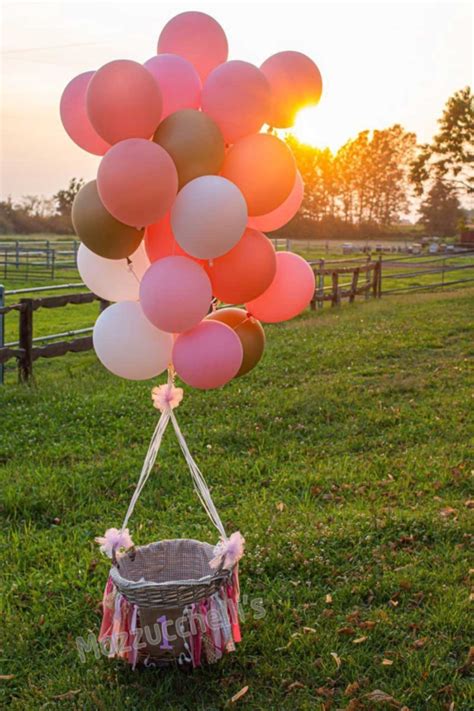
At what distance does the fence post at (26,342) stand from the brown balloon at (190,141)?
618 centimetres

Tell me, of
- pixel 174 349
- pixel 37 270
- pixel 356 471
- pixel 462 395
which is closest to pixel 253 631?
pixel 174 349

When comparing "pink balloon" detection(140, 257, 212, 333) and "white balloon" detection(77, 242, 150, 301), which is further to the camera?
"white balloon" detection(77, 242, 150, 301)

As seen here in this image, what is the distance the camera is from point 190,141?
10.0 ft

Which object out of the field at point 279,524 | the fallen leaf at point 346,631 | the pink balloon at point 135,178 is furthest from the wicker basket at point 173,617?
the pink balloon at point 135,178

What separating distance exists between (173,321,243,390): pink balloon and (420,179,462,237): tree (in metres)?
60.3

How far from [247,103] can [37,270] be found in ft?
83.8

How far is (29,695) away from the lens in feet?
11.2

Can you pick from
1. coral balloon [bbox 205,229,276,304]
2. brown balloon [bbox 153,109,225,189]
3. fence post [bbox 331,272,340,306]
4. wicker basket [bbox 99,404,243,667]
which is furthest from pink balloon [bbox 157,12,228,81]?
fence post [bbox 331,272,340,306]

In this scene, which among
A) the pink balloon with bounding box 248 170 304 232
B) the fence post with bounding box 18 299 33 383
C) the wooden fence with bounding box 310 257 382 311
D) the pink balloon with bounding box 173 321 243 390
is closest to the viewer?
the pink balloon with bounding box 173 321 243 390

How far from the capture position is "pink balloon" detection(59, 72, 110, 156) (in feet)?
10.8

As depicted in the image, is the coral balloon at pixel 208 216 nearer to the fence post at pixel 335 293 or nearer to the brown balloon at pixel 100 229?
the brown balloon at pixel 100 229

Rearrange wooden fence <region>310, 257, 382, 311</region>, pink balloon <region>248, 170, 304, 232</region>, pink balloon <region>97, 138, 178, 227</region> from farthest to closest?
wooden fence <region>310, 257, 382, 311</region> < pink balloon <region>248, 170, 304, 232</region> < pink balloon <region>97, 138, 178, 227</region>

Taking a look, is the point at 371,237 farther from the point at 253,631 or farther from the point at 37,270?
the point at 253,631

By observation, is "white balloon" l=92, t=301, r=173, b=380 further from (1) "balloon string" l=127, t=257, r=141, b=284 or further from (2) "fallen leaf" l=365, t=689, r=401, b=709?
(2) "fallen leaf" l=365, t=689, r=401, b=709
